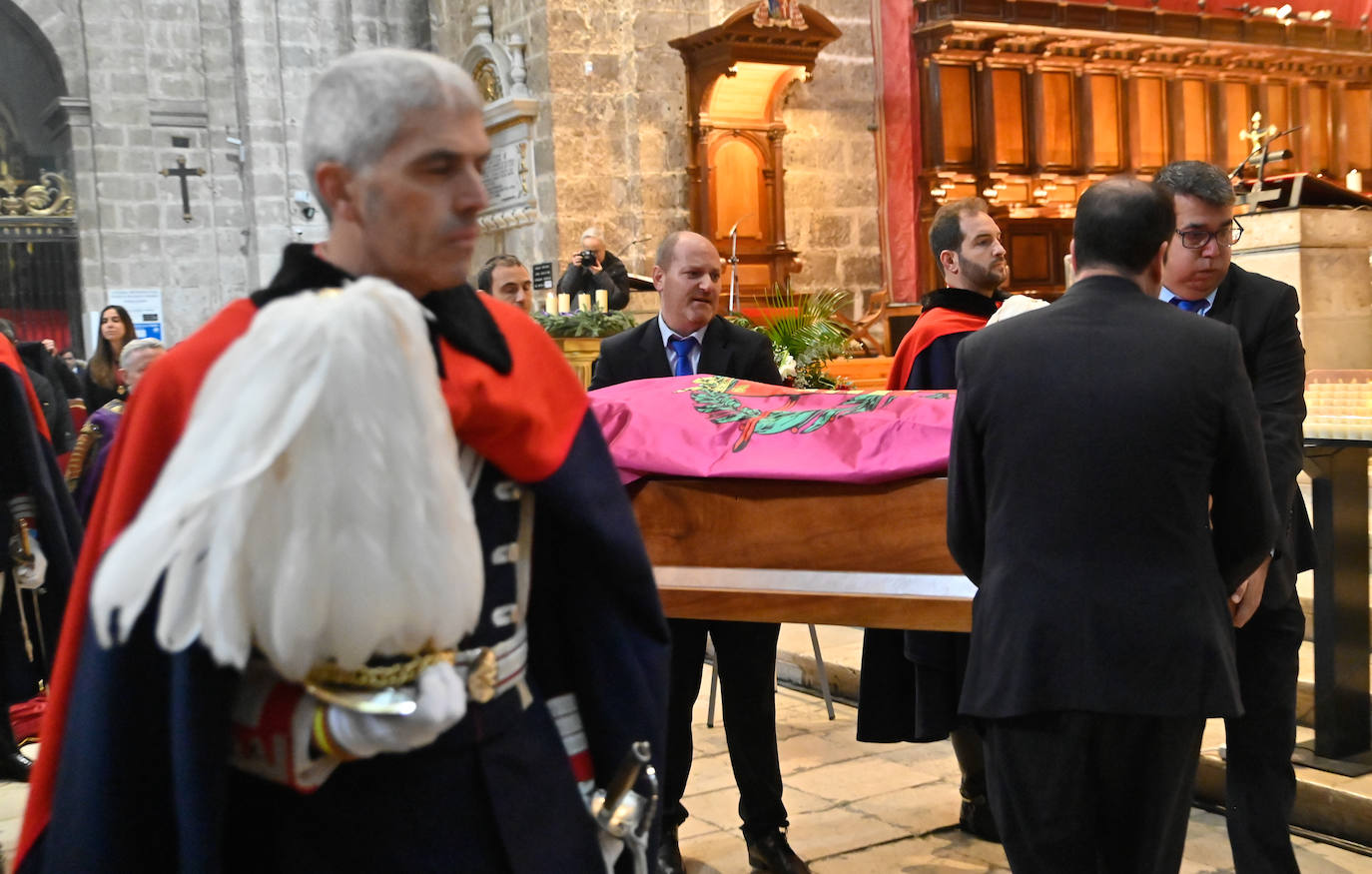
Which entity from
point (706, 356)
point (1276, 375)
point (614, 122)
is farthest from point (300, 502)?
point (614, 122)

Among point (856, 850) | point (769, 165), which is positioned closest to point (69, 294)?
point (769, 165)

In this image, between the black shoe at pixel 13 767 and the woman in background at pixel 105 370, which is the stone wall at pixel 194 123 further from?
the black shoe at pixel 13 767

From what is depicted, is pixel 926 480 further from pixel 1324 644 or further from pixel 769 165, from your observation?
pixel 769 165

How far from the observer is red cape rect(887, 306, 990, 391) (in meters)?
3.63

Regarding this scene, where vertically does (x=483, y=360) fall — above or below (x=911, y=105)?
below

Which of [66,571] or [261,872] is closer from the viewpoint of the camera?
[261,872]

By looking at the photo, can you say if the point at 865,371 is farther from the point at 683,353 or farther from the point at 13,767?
the point at 13,767

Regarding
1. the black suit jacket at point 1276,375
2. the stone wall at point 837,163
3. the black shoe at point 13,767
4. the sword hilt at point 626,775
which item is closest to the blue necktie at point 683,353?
the black suit jacket at point 1276,375

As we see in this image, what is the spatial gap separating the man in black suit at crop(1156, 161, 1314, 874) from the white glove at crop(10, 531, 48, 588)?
3.48m

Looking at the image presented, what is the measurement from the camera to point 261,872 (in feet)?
4.53

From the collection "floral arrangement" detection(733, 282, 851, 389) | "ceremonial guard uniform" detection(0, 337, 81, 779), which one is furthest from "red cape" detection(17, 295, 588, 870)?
"floral arrangement" detection(733, 282, 851, 389)

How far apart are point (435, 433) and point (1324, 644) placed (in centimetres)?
306

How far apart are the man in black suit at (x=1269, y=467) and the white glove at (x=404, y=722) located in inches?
74.4

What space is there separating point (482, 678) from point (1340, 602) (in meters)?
2.88
